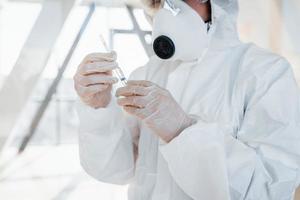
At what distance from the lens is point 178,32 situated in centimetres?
85

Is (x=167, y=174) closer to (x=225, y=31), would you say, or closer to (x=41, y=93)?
(x=225, y=31)

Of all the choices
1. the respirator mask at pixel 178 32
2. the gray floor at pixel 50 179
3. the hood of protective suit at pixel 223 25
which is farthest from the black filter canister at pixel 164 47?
the gray floor at pixel 50 179

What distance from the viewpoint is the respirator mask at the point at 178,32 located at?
33.6 inches

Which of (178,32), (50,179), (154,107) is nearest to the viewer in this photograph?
(154,107)

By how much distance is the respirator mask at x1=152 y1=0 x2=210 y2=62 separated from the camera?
0.85 metres

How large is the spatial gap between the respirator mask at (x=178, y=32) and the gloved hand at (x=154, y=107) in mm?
164

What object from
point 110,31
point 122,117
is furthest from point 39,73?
point 122,117

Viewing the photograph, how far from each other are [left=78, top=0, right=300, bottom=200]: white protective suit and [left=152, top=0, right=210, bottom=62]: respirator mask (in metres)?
0.05

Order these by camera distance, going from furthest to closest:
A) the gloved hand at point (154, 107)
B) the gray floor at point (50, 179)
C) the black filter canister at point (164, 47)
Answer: the gray floor at point (50, 179)
the black filter canister at point (164, 47)
the gloved hand at point (154, 107)

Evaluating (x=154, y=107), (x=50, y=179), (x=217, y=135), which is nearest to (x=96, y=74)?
(x=154, y=107)

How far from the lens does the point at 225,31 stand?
920mm

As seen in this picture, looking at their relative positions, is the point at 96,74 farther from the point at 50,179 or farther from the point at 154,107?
the point at 50,179

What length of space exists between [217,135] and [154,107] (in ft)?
0.46

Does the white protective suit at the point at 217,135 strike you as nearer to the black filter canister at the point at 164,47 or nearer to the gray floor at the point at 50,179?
the black filter canister at the point at 164,47
